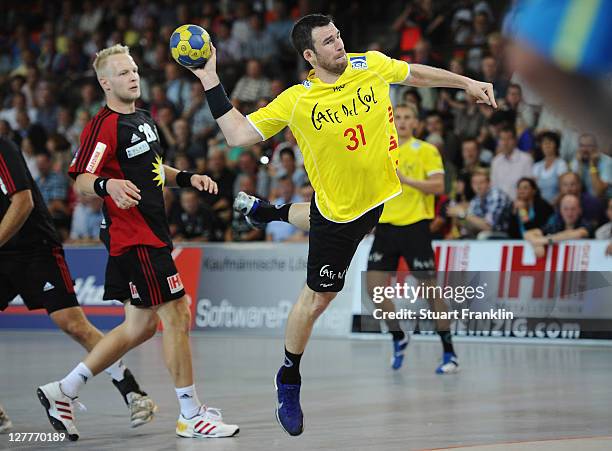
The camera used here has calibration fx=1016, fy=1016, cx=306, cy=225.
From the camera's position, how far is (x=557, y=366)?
1002 cm

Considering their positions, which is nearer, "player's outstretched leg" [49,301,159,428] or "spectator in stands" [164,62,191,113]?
"player's outstretched leg" [49,301,159,428]

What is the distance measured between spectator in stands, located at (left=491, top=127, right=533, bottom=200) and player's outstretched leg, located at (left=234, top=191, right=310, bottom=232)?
6671mm

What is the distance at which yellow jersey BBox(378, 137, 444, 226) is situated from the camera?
33.6 ft

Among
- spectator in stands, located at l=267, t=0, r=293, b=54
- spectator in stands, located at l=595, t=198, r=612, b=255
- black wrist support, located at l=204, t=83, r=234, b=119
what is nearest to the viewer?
black wrist support, located at l=204, t=83, r=234, b=119

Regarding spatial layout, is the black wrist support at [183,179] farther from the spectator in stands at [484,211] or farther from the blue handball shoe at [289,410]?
the spectator in stands at [484,211]

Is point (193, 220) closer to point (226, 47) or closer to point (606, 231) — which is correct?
point (226, 47)

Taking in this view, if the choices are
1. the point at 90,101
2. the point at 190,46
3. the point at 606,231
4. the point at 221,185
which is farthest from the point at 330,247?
the point at 90,101

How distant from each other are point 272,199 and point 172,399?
7.59 meters

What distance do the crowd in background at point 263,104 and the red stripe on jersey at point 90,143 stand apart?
17.9 ft

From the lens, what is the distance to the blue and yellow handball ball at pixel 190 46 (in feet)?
19.3

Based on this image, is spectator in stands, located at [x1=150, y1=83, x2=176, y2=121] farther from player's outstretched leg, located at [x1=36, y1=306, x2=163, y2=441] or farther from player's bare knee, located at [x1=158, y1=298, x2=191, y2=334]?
player's bare knee, located at [x1=158, y1=298, x2=191, y2=334]

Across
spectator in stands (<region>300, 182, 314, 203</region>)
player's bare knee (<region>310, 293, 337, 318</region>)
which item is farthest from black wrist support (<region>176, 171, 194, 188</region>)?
spectator in stands (<region>300, 182, 314, 203</region>)

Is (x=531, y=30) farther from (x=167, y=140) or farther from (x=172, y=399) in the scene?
(x=167, y=140)

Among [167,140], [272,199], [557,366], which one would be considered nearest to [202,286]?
[272,199]
